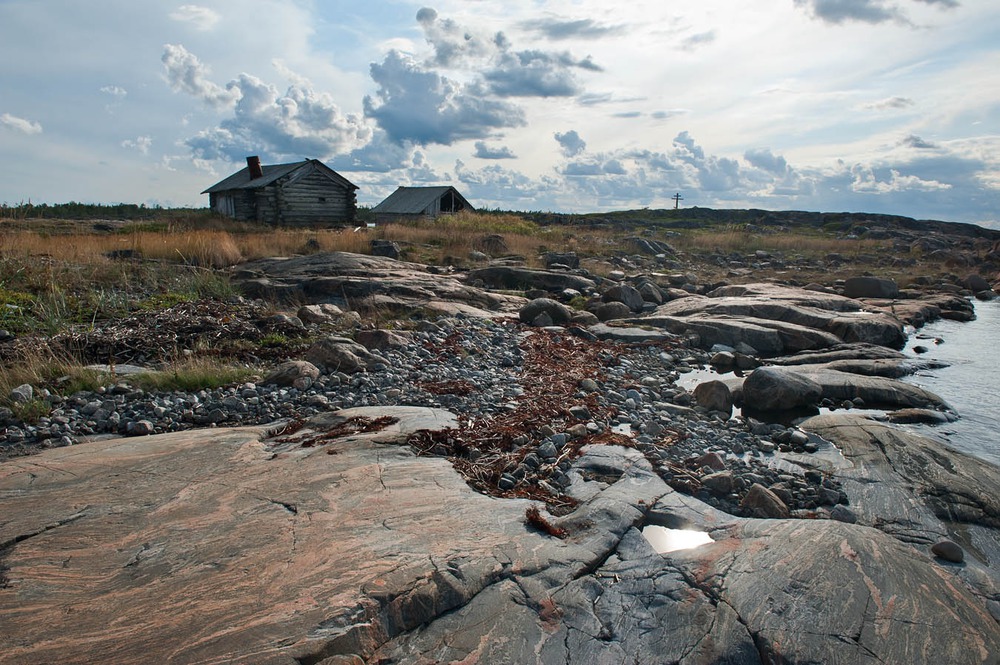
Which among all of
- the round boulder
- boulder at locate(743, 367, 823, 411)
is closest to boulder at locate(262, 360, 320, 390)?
boulder at locate(743, 367, 823, 411)

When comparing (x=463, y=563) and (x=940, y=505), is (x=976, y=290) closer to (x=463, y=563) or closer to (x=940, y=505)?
(x=940, y=505)

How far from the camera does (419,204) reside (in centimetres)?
3222

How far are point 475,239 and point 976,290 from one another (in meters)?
15.4

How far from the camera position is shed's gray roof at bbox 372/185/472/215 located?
105 ft

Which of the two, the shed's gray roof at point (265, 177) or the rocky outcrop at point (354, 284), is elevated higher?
the shed's gray roof at point (265, 177)

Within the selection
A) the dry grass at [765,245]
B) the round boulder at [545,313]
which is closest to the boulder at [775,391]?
the round boulder at [545,313]

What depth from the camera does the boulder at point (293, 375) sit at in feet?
20.4

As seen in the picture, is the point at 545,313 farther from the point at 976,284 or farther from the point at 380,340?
the point at 976,284

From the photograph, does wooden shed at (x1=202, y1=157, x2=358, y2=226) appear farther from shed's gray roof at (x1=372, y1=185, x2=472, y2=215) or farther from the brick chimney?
shed's gray roof at (x1=372, y1=185, x2=472, y2=215)

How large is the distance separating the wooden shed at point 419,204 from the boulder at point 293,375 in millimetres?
→ 24483

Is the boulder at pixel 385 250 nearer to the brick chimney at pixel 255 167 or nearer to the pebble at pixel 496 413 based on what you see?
the pebble at pixel 496 413

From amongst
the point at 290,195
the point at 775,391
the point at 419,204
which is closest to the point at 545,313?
the point at 775,391

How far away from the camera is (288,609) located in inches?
98.2

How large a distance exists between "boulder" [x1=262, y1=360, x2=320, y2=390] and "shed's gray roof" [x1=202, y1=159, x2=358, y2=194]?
2225cm
